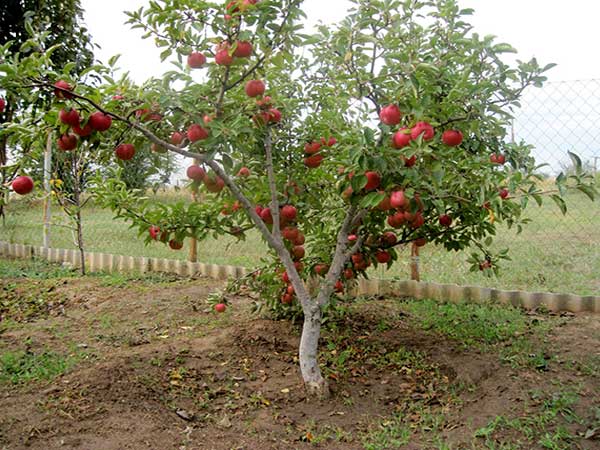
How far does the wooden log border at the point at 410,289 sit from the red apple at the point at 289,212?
1.56 m

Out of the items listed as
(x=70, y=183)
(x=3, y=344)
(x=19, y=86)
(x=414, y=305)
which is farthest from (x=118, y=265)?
(x=19, y=86)

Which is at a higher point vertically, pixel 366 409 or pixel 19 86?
pixel 19 86

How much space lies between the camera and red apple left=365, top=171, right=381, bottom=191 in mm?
2412

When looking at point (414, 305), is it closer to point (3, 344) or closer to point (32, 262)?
point (3, 344)

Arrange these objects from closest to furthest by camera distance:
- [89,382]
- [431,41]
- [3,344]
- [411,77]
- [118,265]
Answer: [411,77] → [431,41] → [89,382] → [3,344] → [118,265]

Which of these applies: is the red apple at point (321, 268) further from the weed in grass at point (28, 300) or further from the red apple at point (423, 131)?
the weed in grass at point (28, 300)

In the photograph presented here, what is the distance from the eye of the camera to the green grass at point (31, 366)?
3.01 m

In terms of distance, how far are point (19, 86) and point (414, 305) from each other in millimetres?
3258

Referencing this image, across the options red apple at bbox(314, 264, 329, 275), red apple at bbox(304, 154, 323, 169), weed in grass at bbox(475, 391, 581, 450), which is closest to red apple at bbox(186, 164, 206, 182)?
red apple at bbox(304, 154, 323, 169)

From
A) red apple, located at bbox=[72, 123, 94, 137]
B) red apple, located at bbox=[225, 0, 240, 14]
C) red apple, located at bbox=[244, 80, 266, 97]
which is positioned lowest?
red apple, located at bbox=[72, 123, 94, 137]

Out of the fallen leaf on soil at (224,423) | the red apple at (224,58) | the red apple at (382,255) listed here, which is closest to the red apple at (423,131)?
the red apple at (224,58)

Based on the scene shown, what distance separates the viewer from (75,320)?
4270 millimetres

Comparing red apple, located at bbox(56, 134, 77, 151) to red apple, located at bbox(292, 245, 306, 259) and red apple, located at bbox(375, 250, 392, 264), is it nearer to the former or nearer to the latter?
red apple, located at bbox(292, 245, 306, 259)

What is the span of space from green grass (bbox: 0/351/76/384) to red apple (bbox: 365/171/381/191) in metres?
1.94
